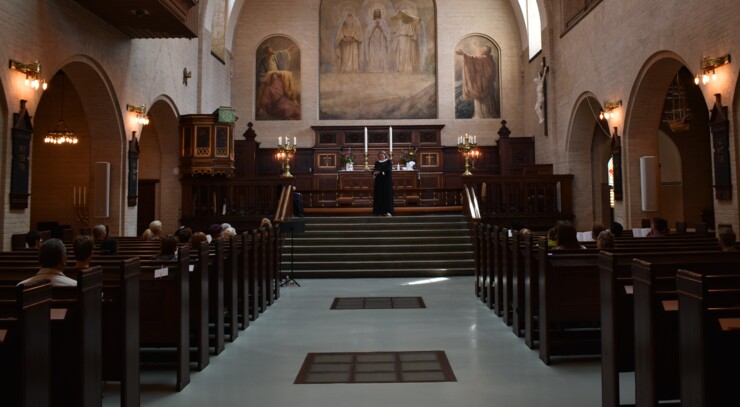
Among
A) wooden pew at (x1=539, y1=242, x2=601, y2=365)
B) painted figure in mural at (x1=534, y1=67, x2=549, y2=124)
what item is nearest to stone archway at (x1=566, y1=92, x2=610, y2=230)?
painted figure in mural at (x1=534, y1=67, x2=549, y2=124)

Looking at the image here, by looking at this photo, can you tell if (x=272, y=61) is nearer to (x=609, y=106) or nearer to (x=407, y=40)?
(x=407, y=40)

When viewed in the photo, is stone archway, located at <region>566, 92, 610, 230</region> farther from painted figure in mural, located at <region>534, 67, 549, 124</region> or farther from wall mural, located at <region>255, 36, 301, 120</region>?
wall mural, located at <region>255, 36, 301, 120</region>

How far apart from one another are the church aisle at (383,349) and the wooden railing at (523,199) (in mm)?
7278

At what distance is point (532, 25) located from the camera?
20906 mm

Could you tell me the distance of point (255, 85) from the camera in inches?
870

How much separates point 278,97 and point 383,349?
17592mm

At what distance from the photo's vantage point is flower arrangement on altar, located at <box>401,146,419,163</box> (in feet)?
63.0

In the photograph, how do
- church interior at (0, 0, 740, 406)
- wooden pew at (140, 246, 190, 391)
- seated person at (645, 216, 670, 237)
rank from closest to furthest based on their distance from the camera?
wooden pew at (140, 246, 190, 391) → church interior at (0, 0, 740, 406) → seated person at (645, 216, 670, 237)

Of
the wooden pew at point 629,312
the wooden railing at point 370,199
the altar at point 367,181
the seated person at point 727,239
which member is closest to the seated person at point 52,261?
the wooden pew at point 629,312

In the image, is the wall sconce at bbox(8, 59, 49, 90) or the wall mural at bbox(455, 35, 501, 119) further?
the wall mural at bbox(455, 35, 501, 119)

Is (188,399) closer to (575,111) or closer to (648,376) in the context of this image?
(648,376)

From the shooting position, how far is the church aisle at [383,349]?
14.5 ft

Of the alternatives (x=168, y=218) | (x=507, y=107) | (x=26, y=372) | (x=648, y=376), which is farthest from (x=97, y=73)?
(x=507, y=107)

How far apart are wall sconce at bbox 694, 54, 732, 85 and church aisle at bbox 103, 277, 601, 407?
5512 mm
